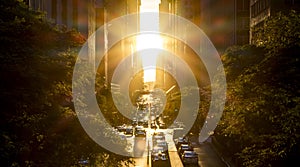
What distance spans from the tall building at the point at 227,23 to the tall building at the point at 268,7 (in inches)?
412

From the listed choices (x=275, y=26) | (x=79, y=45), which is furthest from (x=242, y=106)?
(x=79, y=45)

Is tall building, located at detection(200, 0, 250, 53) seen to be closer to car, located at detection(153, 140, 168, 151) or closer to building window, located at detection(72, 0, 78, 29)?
building window, located at detection(72, 0, 78, 29)

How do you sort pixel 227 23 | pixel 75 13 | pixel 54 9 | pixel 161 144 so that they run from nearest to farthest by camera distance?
pixel 54 9
pixel 161 144
pixel 75 13
pixel 227 23

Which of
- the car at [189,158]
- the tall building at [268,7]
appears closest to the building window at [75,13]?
the tall building at [268,7]

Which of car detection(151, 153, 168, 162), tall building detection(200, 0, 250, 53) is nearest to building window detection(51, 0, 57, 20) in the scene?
car detection(151, 153, 168, 162)

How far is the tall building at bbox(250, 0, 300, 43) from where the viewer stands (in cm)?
5897

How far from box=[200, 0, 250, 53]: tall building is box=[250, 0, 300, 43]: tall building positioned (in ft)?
34.3

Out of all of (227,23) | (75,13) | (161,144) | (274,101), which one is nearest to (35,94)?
(274,101)

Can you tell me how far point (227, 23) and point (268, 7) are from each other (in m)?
34.0

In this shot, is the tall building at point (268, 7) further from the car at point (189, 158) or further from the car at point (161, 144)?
the car at point (189, 158)

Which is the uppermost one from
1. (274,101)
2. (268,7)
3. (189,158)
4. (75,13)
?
(75,13)

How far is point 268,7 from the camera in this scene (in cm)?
Answer: 6069

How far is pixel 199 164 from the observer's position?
158ft

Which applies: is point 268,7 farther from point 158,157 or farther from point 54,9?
point 158,157
